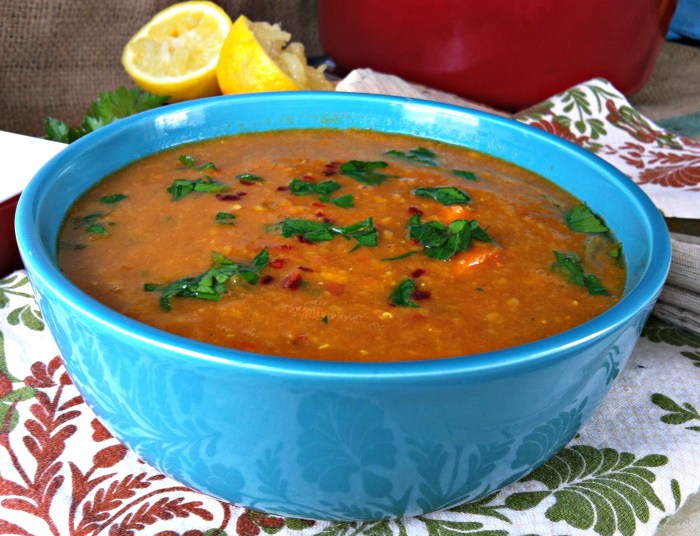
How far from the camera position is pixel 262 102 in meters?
2.17

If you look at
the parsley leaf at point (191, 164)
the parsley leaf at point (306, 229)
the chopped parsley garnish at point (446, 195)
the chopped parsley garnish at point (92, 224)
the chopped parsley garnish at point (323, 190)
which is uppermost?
the parsley leaf at point (306, 229)

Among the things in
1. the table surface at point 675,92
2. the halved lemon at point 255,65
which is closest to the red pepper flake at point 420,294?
the halved lemon at point 255,65

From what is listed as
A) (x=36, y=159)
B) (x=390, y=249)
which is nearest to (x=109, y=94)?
(x=36, y=159)

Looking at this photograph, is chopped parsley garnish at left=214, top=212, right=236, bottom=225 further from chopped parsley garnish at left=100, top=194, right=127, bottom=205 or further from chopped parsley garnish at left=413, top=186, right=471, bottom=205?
chopped parsley garnish at left=413, top=186, right=471, bottom=205

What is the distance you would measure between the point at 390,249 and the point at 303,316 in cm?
30

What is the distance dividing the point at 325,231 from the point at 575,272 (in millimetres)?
490

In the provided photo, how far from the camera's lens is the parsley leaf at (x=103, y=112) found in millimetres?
2615

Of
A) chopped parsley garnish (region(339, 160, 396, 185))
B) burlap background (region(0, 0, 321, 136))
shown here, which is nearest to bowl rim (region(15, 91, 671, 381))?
chopped parsley garnish (region(339, 160, 396, 185))

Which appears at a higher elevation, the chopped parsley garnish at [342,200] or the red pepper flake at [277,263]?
the red pepper flake at [277,263]

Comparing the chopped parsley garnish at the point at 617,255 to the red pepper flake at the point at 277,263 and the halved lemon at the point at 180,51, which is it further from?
the halved lemon at the point at 180,51

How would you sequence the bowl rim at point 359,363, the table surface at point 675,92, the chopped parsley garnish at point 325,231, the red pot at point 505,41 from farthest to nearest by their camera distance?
the table surface at point 675,92 → the red pot at point 505,41 → the chopped parsley garnish at point 325,231 → the bowl rim at point 359,363

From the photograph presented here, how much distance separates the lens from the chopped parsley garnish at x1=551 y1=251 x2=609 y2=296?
1602 millimetres

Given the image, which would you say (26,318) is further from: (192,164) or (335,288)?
(335,288)

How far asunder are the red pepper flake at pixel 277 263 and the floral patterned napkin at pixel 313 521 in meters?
0.43
